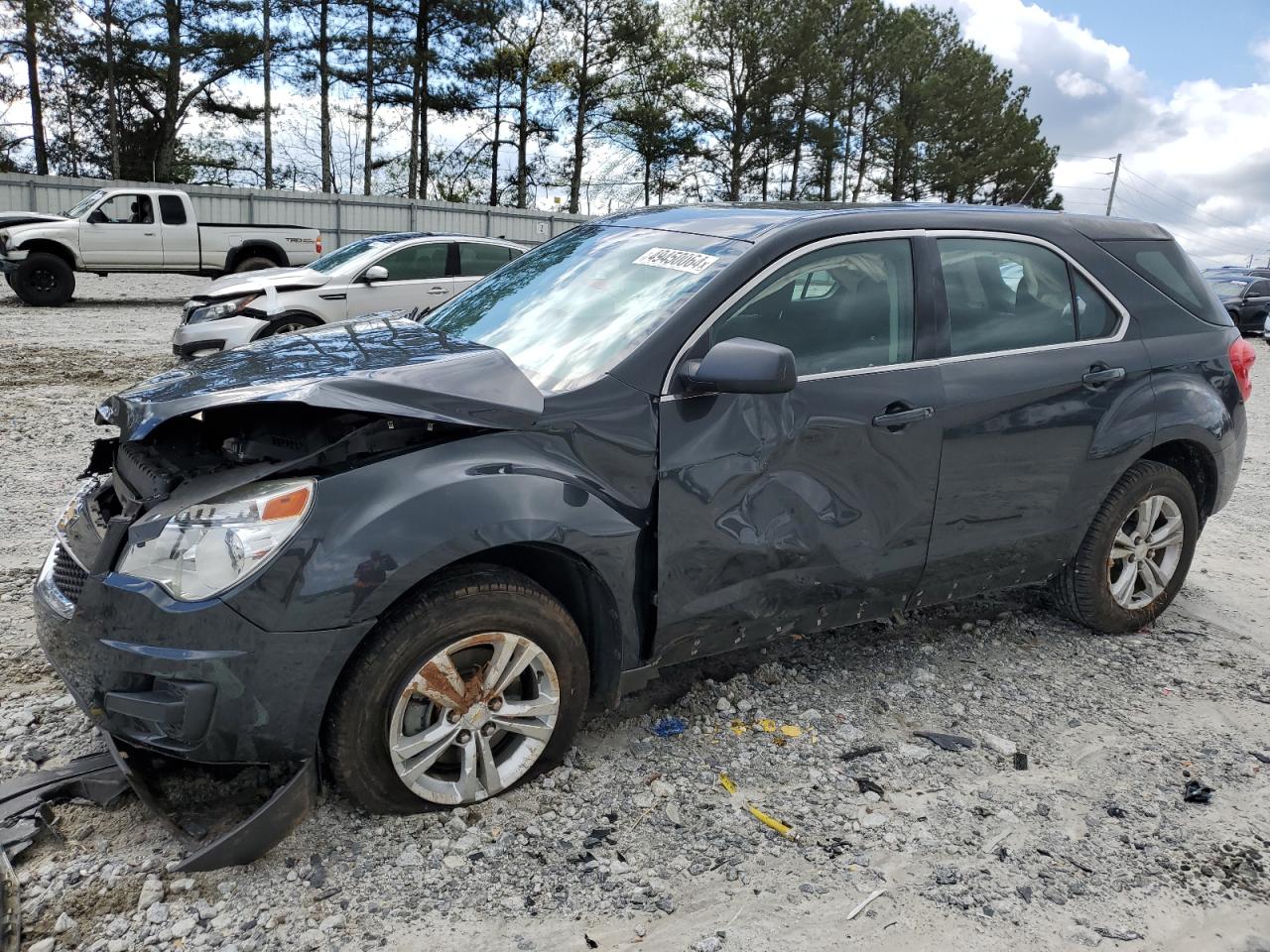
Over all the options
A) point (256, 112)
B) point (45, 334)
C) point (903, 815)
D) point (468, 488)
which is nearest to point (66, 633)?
point (468, 488)

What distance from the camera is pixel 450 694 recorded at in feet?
9.32

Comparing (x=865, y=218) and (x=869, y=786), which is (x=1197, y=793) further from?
(x=865, y=218)

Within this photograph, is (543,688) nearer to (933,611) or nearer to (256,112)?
(933,611)

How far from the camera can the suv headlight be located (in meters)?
2.54

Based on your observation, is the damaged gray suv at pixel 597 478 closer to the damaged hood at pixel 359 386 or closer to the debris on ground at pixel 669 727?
the damaged hood at pixel 359 386

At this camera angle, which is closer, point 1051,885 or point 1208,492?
point 1051,885

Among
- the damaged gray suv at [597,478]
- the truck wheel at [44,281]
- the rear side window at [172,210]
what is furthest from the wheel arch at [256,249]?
the damaged gray suv at [597,478]

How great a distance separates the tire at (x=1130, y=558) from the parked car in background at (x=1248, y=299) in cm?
2122

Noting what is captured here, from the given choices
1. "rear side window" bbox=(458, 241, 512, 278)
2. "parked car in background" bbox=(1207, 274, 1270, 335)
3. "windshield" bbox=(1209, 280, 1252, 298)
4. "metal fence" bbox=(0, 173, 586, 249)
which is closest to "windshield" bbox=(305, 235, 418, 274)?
"rear side window" bbox=(458, 241, 512, 278)

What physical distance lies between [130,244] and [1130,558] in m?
17.9

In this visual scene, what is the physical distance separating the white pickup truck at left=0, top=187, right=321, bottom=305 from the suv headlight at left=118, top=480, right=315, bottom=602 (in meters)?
16.5

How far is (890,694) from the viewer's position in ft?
12.8

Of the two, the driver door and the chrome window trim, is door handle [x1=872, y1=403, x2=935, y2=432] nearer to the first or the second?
the chrome window trim

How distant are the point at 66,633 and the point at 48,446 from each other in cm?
530
